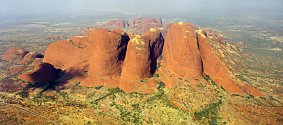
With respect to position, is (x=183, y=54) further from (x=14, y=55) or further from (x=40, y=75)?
(x=14, y=55)

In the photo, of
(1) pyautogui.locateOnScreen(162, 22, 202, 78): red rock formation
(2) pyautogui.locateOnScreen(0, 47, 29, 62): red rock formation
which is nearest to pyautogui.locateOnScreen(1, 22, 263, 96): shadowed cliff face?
(1) pyautogui.locateOnScreen(162, 22, 202, 78): red rock formation

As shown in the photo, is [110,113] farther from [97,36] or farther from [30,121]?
[97,36]

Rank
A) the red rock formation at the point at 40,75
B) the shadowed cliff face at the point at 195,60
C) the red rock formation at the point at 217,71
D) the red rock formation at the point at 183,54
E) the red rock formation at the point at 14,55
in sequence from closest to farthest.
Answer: the red rock formation at the point at 217,71, the shadowed cliff face at the point at 195,60, the red rock formation at the point at 183,54, the red rock formation at the point at 40,75, the red rock formation at the point at 14,55

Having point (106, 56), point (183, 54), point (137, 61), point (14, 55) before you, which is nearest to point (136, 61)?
point (137, 61)

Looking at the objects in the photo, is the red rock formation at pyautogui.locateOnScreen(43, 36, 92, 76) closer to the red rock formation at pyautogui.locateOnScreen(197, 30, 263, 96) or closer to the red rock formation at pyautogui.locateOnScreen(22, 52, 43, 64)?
the red rock formation at pyautogui.locateOnScreen(22, 52, 43, 64)

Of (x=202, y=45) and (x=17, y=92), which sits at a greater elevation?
(x=202, y=45)

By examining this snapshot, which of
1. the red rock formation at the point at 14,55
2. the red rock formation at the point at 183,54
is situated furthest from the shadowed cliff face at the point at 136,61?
the red rock formation at the point at 14,55

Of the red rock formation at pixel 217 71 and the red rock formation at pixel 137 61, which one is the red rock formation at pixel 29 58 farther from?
the red rock formation at pixel 217 71

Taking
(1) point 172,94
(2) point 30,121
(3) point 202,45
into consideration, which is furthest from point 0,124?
(3) point 202,45
